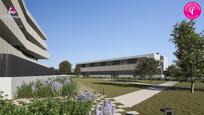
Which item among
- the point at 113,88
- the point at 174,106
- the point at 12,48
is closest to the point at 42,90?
the point at 174,106

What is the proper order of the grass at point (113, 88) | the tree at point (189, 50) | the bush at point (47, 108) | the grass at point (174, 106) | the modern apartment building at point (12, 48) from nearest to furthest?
the bush at point (47, 108) → the grass at point (174, 106) → the modern apartment building at point (12, 48) → the grass at point (113, 88) → the tree at point (189, 50)

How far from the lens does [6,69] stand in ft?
48.5

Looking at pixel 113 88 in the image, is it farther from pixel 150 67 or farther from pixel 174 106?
pixel 150 67

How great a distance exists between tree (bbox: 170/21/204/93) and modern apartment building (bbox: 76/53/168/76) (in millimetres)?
60319

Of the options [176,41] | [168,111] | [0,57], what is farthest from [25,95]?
[176,41]

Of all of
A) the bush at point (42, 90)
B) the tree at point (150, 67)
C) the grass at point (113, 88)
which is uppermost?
the tree at point (150, 67)

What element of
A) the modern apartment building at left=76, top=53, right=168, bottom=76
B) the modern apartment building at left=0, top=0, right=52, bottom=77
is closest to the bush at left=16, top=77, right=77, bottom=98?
the modern apartment building at left=0, top=0, right=52, bottom=77

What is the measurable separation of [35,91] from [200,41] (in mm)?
16184

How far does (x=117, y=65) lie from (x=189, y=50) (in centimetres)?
8007

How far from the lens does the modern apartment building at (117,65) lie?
94625mm

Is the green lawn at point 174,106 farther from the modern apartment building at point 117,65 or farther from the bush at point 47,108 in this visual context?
the modern apartment building at point 117,65

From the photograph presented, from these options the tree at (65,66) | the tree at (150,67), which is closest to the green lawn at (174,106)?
the tree at (150,67)

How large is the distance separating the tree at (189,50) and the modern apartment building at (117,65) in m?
60.3

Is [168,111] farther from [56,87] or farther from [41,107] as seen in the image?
[56,87]
